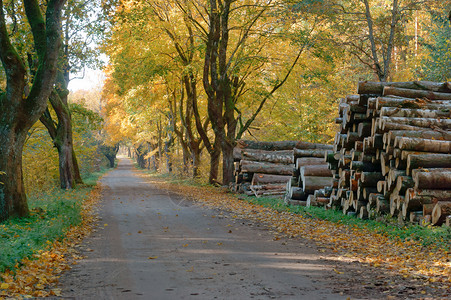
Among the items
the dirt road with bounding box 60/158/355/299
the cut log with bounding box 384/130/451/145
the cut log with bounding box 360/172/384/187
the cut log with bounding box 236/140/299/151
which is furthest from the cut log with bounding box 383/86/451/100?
the cut log with bounding box 236/140/299/151

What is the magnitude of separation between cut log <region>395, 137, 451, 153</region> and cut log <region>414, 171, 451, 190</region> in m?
0.82

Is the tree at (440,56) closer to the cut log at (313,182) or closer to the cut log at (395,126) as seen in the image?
the cut log at (313,182)

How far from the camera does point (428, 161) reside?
10.6m

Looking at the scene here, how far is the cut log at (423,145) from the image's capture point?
35.8 feet

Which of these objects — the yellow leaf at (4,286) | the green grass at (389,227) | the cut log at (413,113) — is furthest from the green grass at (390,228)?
Result: the yellow leaf at (4,286)

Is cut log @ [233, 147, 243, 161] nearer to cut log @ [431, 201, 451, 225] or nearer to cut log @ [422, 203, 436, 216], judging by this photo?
cut log @ [422, 203, 436, 216]

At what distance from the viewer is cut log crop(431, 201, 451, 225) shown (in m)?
9.76

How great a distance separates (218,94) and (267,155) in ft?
13.4

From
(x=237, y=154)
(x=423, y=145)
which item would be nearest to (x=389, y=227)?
(x=423, y=145)

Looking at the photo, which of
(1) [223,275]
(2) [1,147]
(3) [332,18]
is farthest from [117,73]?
(1) [223,275]

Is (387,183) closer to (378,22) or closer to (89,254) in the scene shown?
(89,254)

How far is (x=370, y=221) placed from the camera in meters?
12.1

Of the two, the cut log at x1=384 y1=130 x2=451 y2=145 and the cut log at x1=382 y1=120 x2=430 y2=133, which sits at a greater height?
the cut log at x1=382 y1=120 x2=430 y2=133

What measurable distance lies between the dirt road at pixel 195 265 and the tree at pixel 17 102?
→ 8.06 feet
